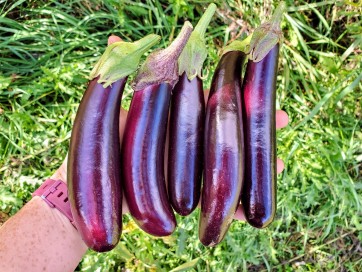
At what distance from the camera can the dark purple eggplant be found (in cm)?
195

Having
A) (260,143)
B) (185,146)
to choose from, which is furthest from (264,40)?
(185,146)

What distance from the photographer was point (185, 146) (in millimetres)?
1967

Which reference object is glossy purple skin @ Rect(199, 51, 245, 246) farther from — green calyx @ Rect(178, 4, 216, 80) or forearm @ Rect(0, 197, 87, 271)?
forearm @ Rect(0, 197, 87, 271)

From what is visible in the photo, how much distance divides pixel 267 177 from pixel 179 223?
84 centimetres

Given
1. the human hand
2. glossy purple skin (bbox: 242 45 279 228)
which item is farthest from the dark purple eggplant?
the human hand

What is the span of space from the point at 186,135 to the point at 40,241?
81 cm

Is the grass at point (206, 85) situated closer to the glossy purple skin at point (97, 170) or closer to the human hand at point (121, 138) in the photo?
the human hand at point (121, 138)

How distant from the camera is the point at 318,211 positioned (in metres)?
2.89

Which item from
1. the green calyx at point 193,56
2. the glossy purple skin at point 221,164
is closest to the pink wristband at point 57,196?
the glossy purple skin at point 221,164

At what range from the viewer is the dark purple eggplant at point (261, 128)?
1.95 m

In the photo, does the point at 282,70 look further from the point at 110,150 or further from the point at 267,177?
the point at 110,150

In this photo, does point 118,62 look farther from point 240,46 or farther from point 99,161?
point 240,46

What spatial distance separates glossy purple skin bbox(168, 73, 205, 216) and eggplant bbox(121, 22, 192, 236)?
0.04m

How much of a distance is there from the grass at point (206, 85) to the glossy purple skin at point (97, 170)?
747 mm
